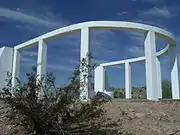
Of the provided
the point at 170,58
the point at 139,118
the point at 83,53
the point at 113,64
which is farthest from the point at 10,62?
the point at 139,118

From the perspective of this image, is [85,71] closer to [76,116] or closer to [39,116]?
[76,116]

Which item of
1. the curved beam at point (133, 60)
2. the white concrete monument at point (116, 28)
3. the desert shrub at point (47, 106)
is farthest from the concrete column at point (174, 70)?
the desert shrub at point (47, 106)

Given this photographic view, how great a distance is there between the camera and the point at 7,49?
56.7ft

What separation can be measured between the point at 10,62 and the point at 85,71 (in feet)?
46.9

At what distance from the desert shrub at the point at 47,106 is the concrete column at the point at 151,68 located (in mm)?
8170

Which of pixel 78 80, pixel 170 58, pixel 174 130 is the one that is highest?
pixel 170 58

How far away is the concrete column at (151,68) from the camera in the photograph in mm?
11844

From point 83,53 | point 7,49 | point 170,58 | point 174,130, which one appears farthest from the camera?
point 7,49

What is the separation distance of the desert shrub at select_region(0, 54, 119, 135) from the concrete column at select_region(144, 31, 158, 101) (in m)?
8.17

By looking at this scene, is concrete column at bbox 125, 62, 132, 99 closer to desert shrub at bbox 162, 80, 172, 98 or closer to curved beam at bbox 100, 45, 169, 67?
curved beam at bbox 100, 45, 169, 67

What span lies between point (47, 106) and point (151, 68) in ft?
29.0

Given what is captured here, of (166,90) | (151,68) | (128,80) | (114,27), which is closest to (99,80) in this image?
(128,80)

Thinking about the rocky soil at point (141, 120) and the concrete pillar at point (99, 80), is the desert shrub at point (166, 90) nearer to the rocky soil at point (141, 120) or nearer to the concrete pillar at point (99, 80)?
the concrete pillar at point (99, 80)

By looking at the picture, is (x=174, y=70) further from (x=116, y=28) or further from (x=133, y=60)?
(x=133, y=60)
